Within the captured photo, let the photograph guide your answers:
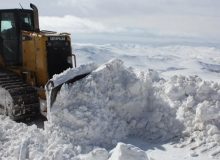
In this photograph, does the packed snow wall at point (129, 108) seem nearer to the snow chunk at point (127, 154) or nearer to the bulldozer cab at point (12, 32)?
the snow chunk at point (127, 154)

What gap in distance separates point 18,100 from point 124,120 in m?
2.38

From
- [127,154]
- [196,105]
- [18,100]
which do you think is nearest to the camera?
[127,154]

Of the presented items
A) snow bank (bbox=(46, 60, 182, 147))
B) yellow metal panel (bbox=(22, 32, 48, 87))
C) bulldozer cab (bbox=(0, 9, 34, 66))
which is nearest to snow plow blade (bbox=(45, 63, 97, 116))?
snow bank (bbox=(46, 60, 182, 147))

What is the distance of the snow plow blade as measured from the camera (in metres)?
10.0

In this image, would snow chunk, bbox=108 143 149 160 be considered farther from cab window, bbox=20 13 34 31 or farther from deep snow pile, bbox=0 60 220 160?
cab window, bbox=20 13 34 31

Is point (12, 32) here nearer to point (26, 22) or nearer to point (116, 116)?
point (26, 22)

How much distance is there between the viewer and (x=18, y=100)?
1084 cm

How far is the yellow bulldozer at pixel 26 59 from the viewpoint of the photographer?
36.1 ft

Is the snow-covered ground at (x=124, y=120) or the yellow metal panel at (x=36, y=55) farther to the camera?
the yellow metal panel at (x=36, y=55)

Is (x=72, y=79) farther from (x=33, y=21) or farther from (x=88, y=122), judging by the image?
(x=33, y=21)

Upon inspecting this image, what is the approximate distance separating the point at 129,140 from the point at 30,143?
192 cm

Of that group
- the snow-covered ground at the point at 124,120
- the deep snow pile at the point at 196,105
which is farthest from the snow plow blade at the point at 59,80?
the deep snow pile at the point at 196,105

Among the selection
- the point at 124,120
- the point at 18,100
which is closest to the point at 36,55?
the point at 18,100

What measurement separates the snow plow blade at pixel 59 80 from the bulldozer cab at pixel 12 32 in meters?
2.42
